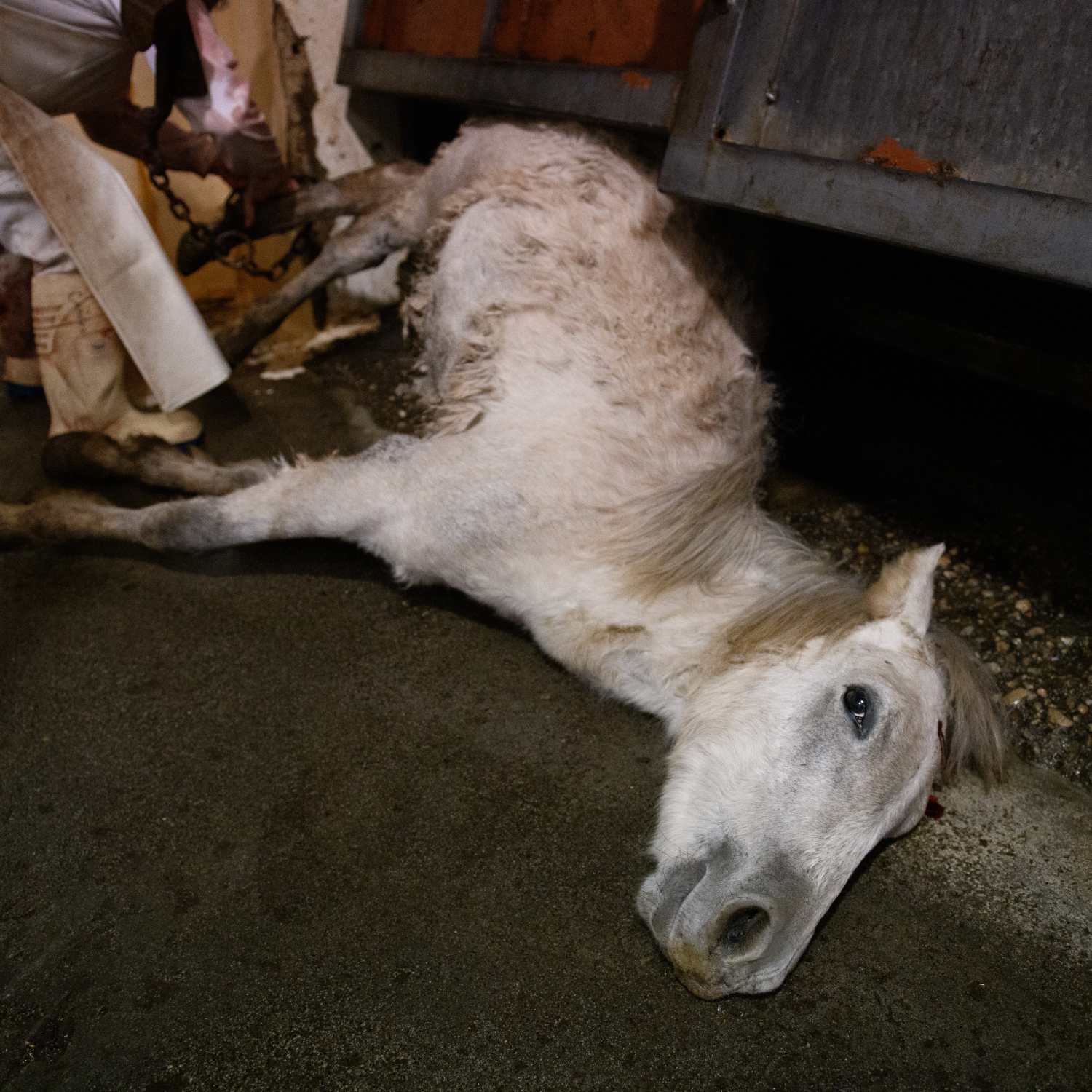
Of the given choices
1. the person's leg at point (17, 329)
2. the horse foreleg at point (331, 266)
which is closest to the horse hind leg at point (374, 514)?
the person's leg at point (17, 329)

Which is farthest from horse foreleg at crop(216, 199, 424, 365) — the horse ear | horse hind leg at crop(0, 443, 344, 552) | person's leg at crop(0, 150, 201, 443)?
the horse ear

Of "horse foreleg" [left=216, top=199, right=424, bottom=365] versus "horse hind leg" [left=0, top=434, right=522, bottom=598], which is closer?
"horse hind leg" [left=0, top=434, right=522, bottom=598]

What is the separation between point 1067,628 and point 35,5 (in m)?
3.71

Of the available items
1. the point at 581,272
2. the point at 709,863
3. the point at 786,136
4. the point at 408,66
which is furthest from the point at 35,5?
the point at 709,863

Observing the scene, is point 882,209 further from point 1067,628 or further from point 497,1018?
point 497,1018

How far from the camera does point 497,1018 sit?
1.74 m

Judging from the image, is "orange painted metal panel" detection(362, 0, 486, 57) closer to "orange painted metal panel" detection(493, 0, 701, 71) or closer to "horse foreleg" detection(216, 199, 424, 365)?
"orange painted metal panel" detection(493, 0, 701, 71)

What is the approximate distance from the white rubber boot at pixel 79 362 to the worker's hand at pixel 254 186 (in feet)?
2.71

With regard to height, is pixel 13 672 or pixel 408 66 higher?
pixel 408 66

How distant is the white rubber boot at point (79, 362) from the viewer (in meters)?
2.95

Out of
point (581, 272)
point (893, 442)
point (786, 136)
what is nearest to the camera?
point (786, 136)

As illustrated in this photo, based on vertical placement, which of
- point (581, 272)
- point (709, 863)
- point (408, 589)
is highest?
point (581, 272)

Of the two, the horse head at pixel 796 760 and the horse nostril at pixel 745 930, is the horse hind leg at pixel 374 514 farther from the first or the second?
the horse nostril at pixel 745 930

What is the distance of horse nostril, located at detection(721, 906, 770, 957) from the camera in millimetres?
1713
